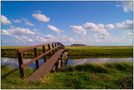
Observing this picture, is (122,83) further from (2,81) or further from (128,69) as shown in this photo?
(128,69)

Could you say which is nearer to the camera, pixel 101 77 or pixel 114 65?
pixel 101 77

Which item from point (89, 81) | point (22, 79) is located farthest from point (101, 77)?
point (22, 79)

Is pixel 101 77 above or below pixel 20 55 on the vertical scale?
below

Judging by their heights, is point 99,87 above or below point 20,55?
below

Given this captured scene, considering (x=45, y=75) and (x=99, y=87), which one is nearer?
(x=99, y=87)

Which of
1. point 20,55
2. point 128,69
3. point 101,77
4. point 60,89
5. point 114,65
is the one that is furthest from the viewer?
point 114,65

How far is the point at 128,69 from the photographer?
10984 mm

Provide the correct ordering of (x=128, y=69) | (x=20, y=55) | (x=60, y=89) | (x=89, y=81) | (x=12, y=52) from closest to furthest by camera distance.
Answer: (x=60, y=89) < (x=20, y=55) < (x=89, y=81) < (x=128, y=69) < (x=12, y=52)

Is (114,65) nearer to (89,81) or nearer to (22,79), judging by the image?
(89,81)

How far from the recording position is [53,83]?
6.82 metres

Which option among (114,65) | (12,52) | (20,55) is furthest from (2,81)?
(12,52)

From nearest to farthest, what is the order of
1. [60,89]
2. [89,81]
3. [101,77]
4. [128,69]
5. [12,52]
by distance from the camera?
[60,89], [89,81], [101,77], [128,69], [12,52]

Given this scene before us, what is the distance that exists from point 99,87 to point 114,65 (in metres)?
5.79

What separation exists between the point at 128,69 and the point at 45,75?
4750 mm
